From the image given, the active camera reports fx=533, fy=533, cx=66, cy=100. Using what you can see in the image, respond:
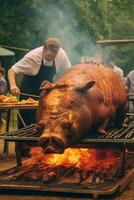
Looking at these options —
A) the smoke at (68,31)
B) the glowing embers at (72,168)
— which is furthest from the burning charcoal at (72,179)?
the smoke at (68,31)

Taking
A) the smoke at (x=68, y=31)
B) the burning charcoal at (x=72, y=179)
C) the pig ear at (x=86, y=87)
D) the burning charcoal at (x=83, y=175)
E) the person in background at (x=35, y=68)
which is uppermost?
the smoke at (x=68, y=31)

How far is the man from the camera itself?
8422 mm

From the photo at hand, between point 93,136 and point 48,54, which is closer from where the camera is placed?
point 93,136

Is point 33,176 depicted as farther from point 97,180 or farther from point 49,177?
point 97,180

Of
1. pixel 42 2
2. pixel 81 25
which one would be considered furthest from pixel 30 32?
pixel 81 25

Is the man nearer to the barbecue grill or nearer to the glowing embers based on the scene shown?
the glowing embers

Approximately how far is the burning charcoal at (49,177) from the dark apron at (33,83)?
9.25 ft

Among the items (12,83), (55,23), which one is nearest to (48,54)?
(12,83)

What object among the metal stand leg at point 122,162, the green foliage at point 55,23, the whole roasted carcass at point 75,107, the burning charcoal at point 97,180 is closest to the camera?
the whole roasted carcass at point 75,107

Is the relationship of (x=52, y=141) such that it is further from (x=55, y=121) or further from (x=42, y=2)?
(x=42, y=2)

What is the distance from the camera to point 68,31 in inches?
951

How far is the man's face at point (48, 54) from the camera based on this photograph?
8235 millimetres

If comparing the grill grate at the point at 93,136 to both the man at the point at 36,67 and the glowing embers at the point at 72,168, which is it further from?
the man at the point at 36,67

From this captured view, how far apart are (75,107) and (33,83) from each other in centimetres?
293
